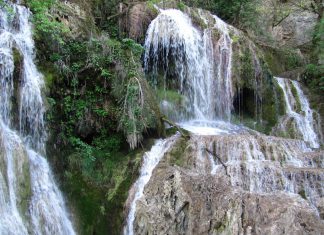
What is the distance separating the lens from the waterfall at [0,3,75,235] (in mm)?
7316

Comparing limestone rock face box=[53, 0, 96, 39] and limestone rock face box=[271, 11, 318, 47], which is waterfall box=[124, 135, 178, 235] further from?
limestone rock face box=[271, 11, 318, 47]

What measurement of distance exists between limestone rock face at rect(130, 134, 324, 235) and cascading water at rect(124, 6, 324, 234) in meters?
0.02

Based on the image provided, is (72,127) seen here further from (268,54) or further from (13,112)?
(268,54)

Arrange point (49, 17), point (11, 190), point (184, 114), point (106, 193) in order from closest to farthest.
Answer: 1. point (11, 190)
2. point (106, 193)
3. point (49, 17)
4. point (184, 114)

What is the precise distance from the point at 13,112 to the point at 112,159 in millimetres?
2444

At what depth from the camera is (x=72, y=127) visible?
30.8 ft

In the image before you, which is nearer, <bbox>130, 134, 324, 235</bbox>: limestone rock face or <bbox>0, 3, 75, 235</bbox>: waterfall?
<bbox>130, 134, 324, 235</bbox>: limestone rock face

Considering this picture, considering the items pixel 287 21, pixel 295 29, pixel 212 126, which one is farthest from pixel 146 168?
pixel 287 21

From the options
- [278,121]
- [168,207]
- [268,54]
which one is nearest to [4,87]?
[168,207]

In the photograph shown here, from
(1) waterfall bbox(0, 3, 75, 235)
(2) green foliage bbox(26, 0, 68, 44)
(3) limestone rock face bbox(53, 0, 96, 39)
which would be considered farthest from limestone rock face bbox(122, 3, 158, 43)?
(1) waterfall bbox(0, 3, 75, 235)

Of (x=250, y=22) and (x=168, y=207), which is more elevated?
(x=250, y=22)

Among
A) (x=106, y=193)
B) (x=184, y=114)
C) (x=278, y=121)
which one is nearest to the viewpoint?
(x=106, y=193)

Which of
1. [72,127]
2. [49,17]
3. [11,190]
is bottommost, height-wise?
[11,190]

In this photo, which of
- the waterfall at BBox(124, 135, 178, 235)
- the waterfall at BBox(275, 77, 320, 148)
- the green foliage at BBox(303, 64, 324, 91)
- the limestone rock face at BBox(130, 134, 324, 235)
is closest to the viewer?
the limestone rock face at BBox(130, 134, 324, 235)
